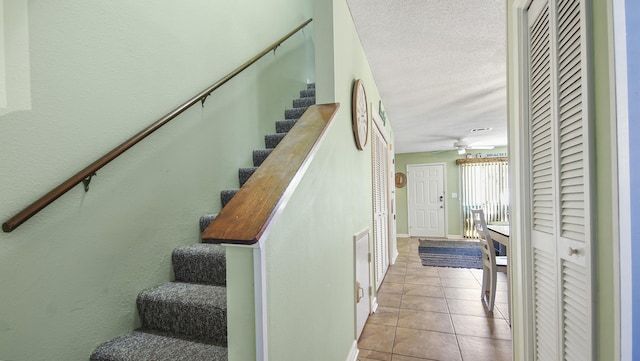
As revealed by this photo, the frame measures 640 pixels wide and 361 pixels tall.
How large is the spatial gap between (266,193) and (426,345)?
6.81ft

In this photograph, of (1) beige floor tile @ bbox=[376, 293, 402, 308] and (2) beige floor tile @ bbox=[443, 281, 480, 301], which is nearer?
(1) beige floor tile @ bbox=[376, 293, 402, 308]

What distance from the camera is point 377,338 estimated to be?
7.70 feet

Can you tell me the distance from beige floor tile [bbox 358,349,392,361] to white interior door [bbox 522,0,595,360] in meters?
1.03

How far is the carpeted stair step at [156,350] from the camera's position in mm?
1208

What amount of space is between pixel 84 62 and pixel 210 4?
3.85ft

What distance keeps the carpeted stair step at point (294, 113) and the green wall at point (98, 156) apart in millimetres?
913

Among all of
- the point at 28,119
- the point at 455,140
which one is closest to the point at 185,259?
the point at 28,119

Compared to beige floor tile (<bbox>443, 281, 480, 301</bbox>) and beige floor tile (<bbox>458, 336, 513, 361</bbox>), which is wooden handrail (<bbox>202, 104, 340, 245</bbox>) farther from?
beige floor tile (<bbox>443, 281, 480, 301</bbox>)

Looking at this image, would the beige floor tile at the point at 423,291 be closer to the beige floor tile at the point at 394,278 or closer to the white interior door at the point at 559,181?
the beige floor tile at the point at 394,278

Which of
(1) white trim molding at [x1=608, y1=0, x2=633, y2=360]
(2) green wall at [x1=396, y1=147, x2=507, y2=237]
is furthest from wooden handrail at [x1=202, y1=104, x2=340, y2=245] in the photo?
(2) green wall at [x1=396, y1=147, x2=507, y2=237]

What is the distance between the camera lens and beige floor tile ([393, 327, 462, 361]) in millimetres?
2100

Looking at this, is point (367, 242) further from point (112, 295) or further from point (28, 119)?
point (28, 119)

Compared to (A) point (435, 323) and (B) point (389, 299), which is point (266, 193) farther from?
(B) point (389, 299)

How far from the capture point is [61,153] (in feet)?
4.07
